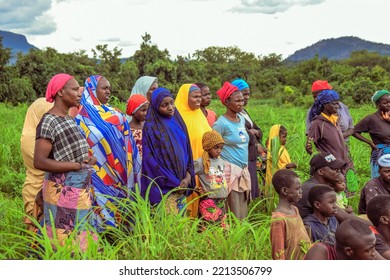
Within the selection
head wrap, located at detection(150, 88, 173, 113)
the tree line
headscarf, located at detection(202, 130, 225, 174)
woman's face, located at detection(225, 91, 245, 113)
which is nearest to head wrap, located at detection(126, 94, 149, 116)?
head wrap, located at detection(150, 88, 173, 113)

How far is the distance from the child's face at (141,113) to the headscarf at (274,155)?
1.42m

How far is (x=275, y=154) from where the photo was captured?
18.4 feet

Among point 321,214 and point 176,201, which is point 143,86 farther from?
point 321,214

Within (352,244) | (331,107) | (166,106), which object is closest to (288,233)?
(352,244)

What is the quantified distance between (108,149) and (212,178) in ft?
2.74

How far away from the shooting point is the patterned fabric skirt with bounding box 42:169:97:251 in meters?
3.45

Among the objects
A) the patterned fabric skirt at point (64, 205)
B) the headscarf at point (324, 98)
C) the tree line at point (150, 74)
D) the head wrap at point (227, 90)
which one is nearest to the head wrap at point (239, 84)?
the head wrap at point (227, 90)

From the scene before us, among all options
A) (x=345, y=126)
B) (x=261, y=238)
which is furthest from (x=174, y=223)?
(x=345, y=126)

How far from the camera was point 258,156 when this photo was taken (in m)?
5.89

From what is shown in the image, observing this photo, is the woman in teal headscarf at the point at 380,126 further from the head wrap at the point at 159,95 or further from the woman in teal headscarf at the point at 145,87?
the head wrap at the point at 159,95

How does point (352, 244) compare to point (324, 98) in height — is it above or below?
below

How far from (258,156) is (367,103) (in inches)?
479

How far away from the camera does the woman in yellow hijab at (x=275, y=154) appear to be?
560 centimetres
